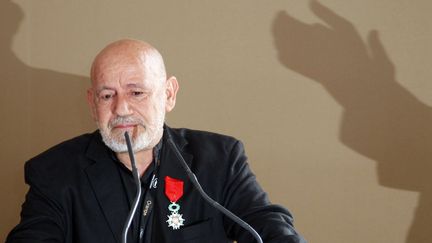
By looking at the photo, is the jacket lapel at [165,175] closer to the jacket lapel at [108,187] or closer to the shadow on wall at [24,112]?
the jacket lapel at [108,187]

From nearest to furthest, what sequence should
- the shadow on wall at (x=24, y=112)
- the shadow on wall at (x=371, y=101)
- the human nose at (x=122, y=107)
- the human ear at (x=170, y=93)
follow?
the human nose at (x=122, y=107)
the human ear at (x=170, y=93)
the shadow on wall at (x=371, y=101)
the shadow on wall at (x=24, y=112)

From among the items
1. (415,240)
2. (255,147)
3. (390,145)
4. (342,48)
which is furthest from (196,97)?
(415,240)

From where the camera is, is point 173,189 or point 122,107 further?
point 173,189

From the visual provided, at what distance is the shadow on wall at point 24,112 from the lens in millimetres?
2656

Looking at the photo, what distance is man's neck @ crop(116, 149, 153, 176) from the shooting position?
2.04 metres

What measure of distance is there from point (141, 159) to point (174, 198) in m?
0.18

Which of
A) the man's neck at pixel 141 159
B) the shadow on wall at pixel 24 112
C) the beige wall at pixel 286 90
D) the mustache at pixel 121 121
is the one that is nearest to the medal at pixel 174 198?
the man's neck at pixel 141 159

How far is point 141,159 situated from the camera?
2061mm

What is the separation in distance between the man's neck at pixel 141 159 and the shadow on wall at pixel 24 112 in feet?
2.28

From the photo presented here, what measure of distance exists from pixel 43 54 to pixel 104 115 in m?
0.89

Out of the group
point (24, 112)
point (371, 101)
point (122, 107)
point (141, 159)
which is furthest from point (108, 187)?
point (371, 101)

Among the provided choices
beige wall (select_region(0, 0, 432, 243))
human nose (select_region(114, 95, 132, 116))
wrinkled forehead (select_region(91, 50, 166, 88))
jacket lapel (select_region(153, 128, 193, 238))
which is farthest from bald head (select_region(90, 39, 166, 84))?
beige wall (select_region(0, 0, 432, 243))

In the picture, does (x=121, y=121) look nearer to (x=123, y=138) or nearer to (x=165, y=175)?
(x=123, y=138)

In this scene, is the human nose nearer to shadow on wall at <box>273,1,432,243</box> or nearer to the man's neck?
the man's neck
